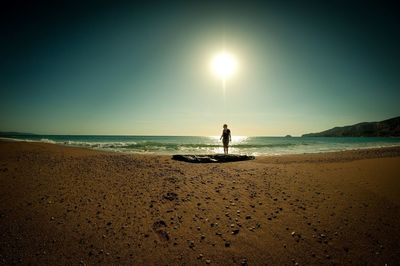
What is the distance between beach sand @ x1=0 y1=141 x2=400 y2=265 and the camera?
4.45m

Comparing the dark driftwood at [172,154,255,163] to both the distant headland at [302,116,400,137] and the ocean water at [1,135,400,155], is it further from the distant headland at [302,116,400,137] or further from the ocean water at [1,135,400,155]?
the distant headland at [302,116,400,137]

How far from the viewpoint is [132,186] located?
816 centimetres

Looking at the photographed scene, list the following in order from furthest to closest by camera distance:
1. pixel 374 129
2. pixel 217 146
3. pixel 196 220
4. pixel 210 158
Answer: pixel 374 129 < pixel 217 146 < pixel 210 158 < pixel 196 220

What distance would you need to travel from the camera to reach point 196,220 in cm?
576

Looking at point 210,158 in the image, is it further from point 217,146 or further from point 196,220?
point 217,146

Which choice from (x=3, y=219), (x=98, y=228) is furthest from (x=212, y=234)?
(x=3, y=219)

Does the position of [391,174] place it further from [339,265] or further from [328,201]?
[339,265]

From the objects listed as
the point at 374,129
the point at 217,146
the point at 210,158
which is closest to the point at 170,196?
the point at 210,158

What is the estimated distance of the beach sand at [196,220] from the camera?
4.45 metres

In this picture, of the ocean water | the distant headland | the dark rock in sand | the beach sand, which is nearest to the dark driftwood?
the beach sand

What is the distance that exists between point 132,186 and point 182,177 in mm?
2400

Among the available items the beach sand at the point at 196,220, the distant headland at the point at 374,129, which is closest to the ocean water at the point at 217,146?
the beach sand at the point at 196,220

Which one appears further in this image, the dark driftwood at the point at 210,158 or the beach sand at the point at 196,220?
the dark driftwood at the point at 210,158

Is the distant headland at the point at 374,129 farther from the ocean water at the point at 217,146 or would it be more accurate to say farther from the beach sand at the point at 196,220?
the beach sand at the point at 196,220
